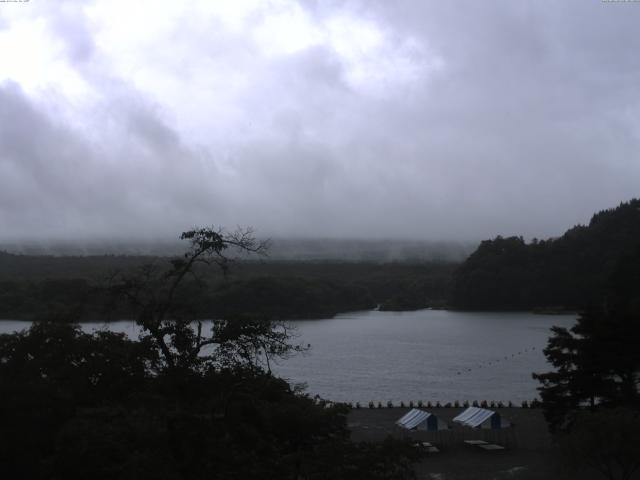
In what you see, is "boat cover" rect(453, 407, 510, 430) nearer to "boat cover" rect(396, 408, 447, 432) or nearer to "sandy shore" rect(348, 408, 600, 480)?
"sandy shore" rect(348, 408, 600, 480)

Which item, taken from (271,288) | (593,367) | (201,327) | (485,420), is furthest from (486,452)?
(271,288)

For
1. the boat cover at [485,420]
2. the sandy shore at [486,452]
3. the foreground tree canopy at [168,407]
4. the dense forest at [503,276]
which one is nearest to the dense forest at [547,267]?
the dense forest at [503,276]

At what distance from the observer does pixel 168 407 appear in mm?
7875

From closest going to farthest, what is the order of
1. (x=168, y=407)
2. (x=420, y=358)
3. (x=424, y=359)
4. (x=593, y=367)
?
1. (x=168, y=407)
2. (x=593, y=367)
3. (x=424, y=359)
4. (x=420, y=358)

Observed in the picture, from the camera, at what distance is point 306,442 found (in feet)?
30.6

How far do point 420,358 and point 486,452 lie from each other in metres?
25.0

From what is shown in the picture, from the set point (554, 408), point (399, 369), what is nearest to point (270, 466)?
point (554, 408)

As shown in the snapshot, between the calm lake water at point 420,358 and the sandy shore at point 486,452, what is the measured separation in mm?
6726

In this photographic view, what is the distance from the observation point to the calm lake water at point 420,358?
30.4m

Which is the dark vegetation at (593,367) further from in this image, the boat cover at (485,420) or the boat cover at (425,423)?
the boat cover at (425,423)

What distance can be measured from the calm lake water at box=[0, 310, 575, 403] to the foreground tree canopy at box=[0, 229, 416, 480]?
21.6 ft

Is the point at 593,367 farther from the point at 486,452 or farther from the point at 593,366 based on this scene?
the point at 486,452

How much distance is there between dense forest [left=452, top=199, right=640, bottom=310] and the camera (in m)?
70.6

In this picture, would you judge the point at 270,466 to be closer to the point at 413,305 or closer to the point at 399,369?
the point at 399,369
